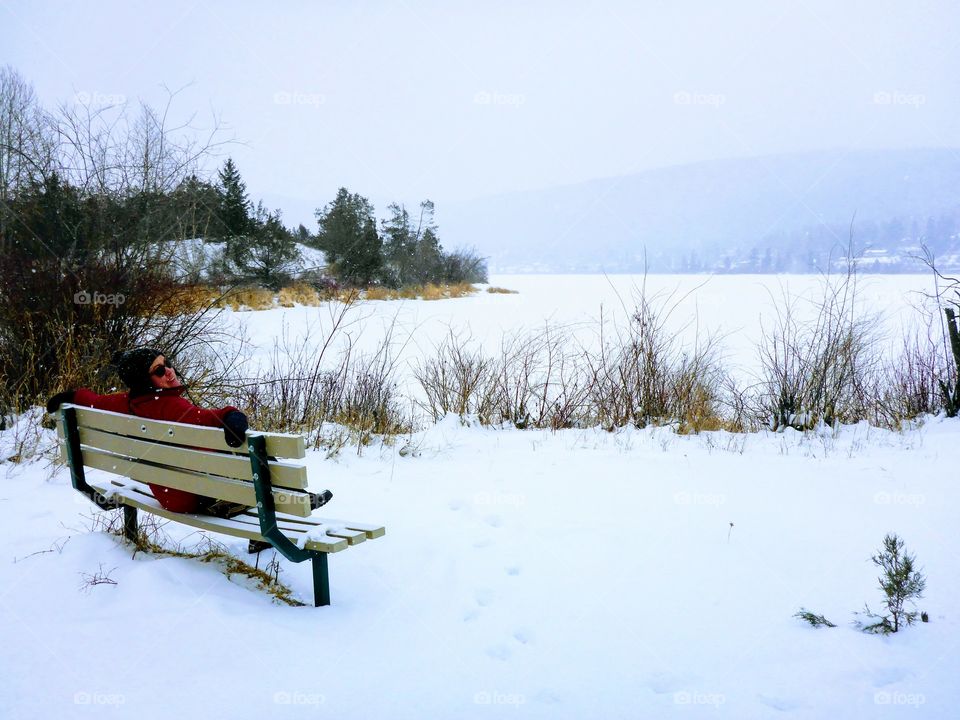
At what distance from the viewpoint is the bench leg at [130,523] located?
3.25 meters

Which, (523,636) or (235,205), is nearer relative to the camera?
(523,636)

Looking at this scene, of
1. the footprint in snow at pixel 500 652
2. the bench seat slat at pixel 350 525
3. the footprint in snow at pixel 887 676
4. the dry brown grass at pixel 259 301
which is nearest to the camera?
the footprint in snow at pixel 887 676

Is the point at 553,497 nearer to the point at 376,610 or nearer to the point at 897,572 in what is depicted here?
the point at 376,610

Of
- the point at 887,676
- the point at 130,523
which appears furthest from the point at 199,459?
the point at 887,676

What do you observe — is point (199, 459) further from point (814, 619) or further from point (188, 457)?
point (814, 619)

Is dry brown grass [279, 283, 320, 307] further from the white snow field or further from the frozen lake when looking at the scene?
the white snow field

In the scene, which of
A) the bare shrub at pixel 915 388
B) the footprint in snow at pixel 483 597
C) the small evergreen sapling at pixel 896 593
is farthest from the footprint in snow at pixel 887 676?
the bare shrub at pixel 915 388

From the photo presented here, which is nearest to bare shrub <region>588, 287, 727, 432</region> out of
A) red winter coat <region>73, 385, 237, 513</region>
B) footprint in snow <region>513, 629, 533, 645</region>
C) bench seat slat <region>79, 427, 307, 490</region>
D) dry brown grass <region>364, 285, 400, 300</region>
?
footprint in snow <region>513, 629, 533, 645</region>

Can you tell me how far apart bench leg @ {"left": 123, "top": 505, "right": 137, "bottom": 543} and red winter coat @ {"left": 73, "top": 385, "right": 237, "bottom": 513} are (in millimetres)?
166

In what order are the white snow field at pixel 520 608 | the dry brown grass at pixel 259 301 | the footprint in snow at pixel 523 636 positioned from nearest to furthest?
the white snow field at pixel 520 608 → the footprint in snow at pixel 523 636 → the dry brown grass at pixel 259 301

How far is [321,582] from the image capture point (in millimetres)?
2879

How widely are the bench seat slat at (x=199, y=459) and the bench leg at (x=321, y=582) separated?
0.50 m

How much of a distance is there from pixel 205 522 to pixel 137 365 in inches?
33.2

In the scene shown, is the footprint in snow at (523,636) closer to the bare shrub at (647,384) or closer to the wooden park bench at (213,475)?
A: the wooden park bench at (213,475)
